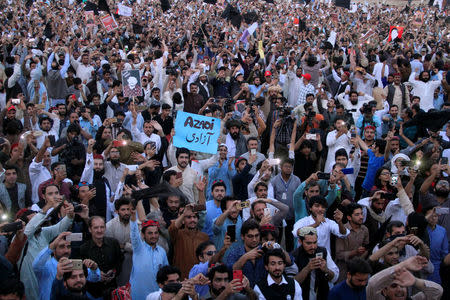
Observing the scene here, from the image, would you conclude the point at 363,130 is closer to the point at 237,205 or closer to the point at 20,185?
the point at 237,205

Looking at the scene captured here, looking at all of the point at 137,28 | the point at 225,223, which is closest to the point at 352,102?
the point at 225,223

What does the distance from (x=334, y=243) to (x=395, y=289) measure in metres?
1.25

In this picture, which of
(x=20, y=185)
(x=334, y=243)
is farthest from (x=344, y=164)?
(x=20, y=185)

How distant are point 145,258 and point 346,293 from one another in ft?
5.94

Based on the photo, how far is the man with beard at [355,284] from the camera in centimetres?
409

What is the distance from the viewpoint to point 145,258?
465 centimetres

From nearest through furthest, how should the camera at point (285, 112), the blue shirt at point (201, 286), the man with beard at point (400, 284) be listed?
the man with beard at point (400, 284)
the blue shirt at point (201, 286)
the camera at point (285, 112)

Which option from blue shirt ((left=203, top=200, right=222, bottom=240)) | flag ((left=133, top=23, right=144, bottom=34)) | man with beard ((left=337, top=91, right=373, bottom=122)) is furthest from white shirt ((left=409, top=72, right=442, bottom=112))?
flag ((left=133, top=23, right=144, bottom=34))

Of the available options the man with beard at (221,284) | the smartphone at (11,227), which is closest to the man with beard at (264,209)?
the man with beard at (221,284)

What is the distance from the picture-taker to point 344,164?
6.47 metres

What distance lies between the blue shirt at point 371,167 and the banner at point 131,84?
3872mm

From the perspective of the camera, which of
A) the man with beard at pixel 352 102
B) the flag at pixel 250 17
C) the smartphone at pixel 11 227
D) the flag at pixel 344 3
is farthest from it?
the flag at pixel 344 3

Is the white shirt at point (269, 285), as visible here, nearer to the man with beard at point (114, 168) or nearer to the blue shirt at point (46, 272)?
the blue shirt at point (46, 272)

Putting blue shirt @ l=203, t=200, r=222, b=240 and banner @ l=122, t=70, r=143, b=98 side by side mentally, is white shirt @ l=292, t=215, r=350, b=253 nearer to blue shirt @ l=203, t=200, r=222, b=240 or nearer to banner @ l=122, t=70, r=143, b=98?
blue shirt @ l=203, t=200, r=222, b=240
